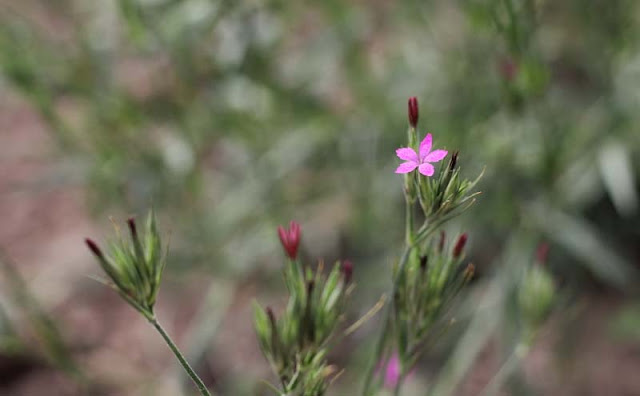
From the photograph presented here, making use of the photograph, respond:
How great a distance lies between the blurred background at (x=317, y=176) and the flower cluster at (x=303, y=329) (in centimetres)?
55

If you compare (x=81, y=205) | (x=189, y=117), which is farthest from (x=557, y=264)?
(x=81, y=205)

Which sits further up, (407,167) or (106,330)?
(106,330)

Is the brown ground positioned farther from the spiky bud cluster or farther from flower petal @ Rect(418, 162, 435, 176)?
flower petal @ Rect(418, 162, 435, 176)

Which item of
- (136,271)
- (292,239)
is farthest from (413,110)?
(136,271)

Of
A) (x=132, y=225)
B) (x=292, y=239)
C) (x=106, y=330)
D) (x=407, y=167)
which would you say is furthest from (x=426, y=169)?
(x=106, y=330)

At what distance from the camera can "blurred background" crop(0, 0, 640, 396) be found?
1.26 metres

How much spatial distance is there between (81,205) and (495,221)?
1109 millimetres

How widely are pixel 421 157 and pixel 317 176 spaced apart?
43.4 inches

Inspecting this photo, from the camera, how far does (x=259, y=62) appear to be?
1.30 metres

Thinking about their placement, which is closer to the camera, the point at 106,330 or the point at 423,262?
the point at 423,262

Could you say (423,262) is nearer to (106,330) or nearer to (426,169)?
(426,169)

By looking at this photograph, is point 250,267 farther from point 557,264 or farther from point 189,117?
point 557,264

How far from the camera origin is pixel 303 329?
23.3 inches

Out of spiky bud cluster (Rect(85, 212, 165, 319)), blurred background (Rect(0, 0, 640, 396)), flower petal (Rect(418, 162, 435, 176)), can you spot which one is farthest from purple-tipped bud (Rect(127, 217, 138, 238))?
blurred background (Rect(0, 0, 640, 396))
